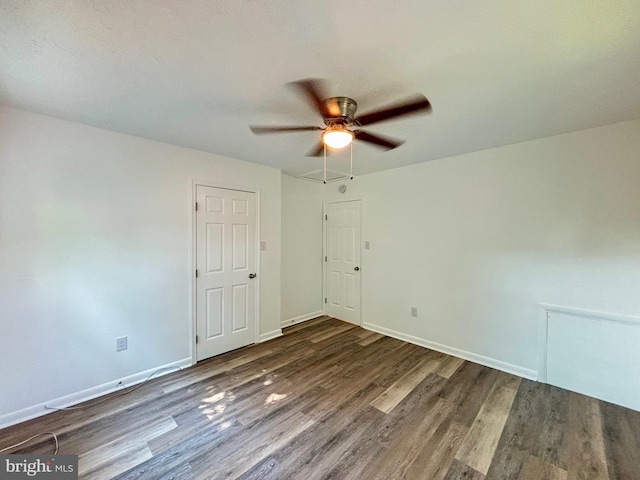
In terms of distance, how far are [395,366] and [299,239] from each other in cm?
239

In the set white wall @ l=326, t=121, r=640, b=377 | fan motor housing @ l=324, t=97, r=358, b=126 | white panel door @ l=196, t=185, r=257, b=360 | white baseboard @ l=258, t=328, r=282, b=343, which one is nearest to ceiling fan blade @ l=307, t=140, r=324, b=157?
white wall @ l=326, t=121, r=640, b=377

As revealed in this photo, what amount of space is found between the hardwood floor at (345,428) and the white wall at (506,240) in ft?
2.16

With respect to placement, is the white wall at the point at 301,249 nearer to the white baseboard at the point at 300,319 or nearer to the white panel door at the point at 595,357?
the white baseboard at the point at 300,319

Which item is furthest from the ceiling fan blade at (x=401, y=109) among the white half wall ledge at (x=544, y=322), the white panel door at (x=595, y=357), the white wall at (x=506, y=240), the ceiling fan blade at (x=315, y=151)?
the white panel door at (x=595, y=357)

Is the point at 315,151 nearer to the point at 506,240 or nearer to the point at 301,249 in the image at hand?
the point at 301,249

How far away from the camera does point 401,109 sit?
5.21ft

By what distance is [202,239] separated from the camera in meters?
3.06

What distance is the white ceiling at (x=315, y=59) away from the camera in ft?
3.74

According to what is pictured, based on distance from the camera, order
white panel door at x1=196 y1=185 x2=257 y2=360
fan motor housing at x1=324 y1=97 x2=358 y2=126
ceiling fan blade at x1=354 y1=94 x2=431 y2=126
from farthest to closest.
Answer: white panel door at x1=196 y1=185 x2=257 y2=360
fan motor housing at x1=324 y1=97 x2=358 y2=126
ceiling fan blade at x1=354 y1=94 x2=431 y2=126

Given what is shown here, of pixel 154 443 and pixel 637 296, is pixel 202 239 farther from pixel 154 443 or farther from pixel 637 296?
pixel 637 296

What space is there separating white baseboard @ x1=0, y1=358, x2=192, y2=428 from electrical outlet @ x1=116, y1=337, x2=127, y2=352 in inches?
11.4

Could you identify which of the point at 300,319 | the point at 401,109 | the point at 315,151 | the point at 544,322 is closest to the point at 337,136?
the point at 401,109

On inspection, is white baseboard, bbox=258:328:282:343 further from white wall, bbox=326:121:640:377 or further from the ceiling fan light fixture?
the ceiling fan light fixture

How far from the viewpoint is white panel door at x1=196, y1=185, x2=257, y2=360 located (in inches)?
121
